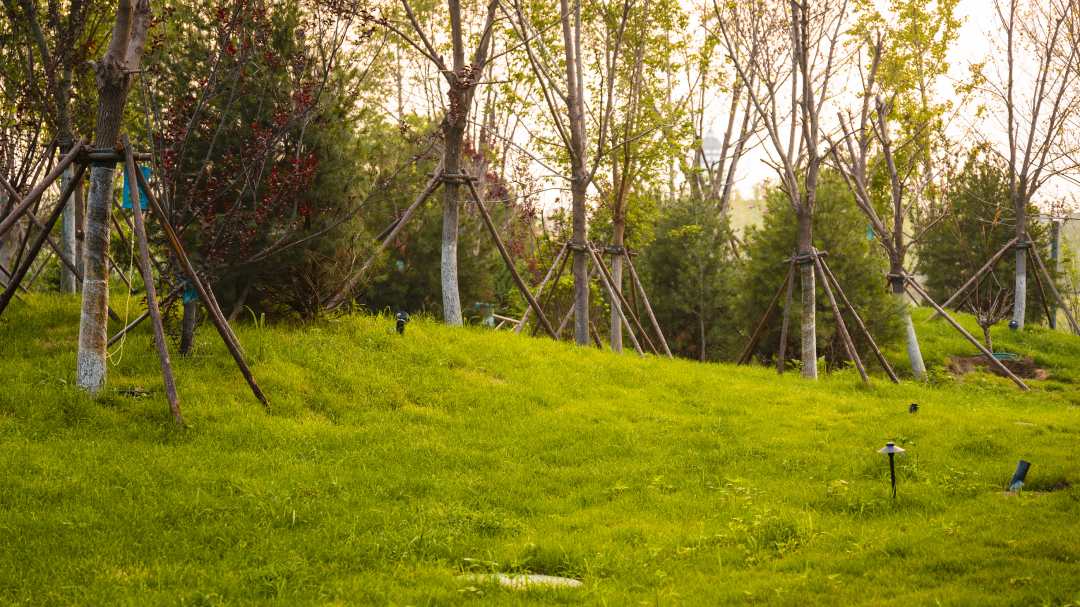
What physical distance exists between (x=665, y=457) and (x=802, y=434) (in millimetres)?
1639

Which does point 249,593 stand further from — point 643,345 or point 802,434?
point 643,345

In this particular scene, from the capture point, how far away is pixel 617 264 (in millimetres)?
12953

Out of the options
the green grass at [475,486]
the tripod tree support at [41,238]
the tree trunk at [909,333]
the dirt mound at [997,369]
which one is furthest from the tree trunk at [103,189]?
the dirt mound at [997,369]

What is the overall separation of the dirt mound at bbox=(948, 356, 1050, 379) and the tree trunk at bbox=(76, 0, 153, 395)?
13812 millimetres

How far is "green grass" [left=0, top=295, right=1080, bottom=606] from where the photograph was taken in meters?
3.92

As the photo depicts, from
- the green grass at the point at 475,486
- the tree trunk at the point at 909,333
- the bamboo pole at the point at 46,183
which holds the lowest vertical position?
the green grass at the point at 475,486

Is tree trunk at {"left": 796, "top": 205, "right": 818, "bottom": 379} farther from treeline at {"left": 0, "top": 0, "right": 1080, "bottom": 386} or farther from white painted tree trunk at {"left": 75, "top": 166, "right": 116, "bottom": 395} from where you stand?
white painted tree trunk at {"left": 75, "top": 166, "right": 116, "bottom": 395}

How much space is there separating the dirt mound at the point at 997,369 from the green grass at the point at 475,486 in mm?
6257

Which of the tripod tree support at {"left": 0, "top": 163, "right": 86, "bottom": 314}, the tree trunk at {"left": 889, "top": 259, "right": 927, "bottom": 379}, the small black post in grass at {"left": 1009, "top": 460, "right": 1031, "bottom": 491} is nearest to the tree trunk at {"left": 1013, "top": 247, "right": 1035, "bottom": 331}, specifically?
the tree trunk at {"left": 889, "top": 259, "right": 927, "bottom": 379}

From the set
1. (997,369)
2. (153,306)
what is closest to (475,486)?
(153,306)

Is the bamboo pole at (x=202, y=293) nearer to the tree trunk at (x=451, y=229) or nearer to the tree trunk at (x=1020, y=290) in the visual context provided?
the tree trunk at (x=451, y=229)

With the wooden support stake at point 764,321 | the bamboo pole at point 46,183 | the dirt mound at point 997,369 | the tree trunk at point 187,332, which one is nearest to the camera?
the bamboo pole at point 46,183

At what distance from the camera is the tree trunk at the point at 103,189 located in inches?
242

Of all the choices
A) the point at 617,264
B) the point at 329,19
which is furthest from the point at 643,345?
A: the point at 329,19
